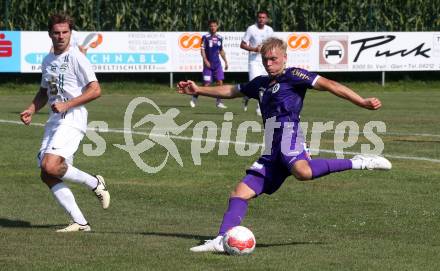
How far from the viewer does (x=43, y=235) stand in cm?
1017

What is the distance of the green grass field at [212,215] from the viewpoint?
28.9 ft

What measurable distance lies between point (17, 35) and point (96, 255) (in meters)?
26.7

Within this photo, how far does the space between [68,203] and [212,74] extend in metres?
20.7

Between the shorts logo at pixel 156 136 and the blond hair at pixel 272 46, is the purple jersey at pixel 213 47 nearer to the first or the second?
the shorts logo at pixel 156 136

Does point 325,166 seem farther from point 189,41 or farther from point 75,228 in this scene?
point 189,41

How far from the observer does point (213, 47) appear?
31.0 m

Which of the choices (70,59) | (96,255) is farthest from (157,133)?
(96,255)

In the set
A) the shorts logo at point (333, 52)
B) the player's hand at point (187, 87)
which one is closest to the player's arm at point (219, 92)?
the player's hand at point (187, 87)

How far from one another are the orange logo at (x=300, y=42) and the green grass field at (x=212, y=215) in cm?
1884

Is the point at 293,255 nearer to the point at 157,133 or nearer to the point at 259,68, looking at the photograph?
the point at 157,133

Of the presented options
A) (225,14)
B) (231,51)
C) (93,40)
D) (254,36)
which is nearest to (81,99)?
(254,36)

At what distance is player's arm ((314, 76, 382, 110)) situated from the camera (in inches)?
364

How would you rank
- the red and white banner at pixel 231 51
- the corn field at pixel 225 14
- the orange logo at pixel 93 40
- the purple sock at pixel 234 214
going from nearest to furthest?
the purple sock at pixel 234 214 → the red and white banner at pixel 231 51 → the orange logo at pixel 93 40 → the corn field at pixel 225 14

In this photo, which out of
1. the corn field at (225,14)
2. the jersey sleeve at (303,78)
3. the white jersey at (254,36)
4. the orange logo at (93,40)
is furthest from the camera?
the corn field at (225,14)
